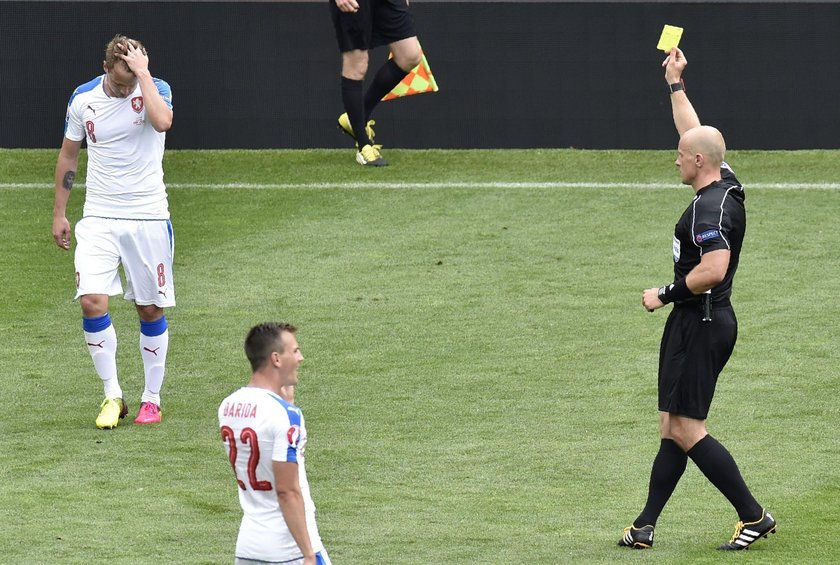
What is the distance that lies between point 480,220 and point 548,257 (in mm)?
1167

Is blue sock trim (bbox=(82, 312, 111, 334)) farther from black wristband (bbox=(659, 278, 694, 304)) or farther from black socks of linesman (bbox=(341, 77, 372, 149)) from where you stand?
black socks of linesman (bbox=(341, 77, 372, 149))

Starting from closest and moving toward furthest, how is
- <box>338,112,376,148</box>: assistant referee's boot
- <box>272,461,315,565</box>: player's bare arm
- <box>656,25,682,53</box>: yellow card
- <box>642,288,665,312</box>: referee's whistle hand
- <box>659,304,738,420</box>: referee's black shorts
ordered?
<box>272,461,315,565</box>: player's bare arm
<box>642,288,665,312</box>: referee's whistle hand
<box>659,304,738,420</box>: referee's black shorts
<box>656,25,682,53</box>: yellow card
<box>338,112,376,148</box>: assistant referee's boot

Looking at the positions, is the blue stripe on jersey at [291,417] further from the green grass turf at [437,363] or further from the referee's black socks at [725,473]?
the referee's black socks at [725,473]

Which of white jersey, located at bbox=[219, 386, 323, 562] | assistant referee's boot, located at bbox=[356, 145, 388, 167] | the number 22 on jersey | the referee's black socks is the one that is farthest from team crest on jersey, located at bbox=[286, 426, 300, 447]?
assistant referee's boot, located at bbox=[356, 145, 388, 167]

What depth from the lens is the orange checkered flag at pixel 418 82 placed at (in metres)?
15.7

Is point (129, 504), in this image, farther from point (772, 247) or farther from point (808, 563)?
point (772, 247)

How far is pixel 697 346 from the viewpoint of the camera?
273 inches

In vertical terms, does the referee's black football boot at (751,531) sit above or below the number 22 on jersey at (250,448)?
below

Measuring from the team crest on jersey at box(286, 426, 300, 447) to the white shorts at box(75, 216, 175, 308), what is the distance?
4063 mm

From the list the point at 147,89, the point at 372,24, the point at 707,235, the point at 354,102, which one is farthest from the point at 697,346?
the point at 354,102

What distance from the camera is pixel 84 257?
8898mm

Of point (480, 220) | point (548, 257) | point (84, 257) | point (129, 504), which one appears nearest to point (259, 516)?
point (129, 504)

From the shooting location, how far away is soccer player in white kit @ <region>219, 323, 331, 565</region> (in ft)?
16.7

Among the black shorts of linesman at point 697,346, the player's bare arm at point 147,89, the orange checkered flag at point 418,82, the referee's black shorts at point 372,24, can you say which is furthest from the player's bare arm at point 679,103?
the orange checkered flag at point 418,82
